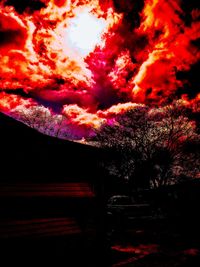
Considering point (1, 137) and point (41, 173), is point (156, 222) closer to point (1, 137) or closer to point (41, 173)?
point (41, 173)

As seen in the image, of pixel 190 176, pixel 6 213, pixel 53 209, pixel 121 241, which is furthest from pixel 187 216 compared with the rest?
pixel 6 213

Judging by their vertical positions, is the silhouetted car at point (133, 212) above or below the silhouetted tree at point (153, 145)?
below

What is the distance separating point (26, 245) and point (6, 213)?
1075 millimetres

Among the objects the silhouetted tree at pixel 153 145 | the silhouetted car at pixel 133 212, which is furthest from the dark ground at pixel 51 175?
the silhouetted tree at pixel 153 145

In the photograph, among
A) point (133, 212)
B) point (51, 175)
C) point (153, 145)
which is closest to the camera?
point (51, 175)

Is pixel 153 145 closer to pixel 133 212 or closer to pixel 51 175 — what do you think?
pixel 133 212

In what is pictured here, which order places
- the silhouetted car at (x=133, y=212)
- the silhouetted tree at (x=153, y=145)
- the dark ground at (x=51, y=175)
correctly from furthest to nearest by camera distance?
the silhouetted tree at (x=153, y=145) → the silhouetted car at (x=133, y=212) → the dark ground at (x=51, y=175)

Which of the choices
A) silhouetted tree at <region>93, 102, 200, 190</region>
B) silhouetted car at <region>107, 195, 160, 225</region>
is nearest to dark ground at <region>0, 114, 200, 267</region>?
silhouetted car at <region>107, 195, 160, 225</region>

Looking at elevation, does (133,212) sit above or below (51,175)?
below

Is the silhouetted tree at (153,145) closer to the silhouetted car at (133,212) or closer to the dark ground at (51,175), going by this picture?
the silhouetted car at (133,212)

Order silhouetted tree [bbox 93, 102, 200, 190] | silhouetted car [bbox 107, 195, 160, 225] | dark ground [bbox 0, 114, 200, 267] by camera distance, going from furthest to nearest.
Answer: silhouetted tree [bbox 93, 102, 200, 190]
silhouetted car [bbox 107, 195, 160, 225]
dark ground [bbox 0, 114, 200, 267]

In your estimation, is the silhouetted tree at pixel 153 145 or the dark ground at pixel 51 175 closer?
the dark ground at pixel 51 175

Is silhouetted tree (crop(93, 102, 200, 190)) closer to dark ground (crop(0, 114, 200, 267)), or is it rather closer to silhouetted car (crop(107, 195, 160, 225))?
silhouetted car (crop(107, 195, 160, 225))

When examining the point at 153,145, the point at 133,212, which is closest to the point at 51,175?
the point at 133,212
